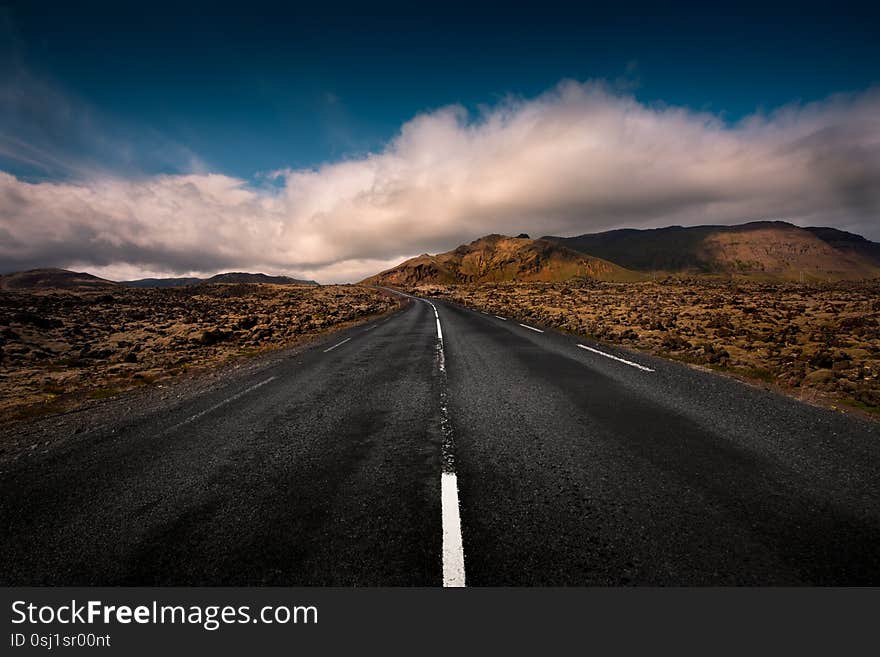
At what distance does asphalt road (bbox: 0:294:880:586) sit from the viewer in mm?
2650

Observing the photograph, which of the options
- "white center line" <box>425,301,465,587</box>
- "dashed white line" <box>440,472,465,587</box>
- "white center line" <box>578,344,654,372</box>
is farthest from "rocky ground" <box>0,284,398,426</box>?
"white center line" <box>578,344,654,372</box>

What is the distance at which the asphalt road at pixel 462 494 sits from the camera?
2.65m

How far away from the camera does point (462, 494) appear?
11.6ft

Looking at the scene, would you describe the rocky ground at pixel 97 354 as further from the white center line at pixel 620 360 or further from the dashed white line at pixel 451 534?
the white center line at pixel 620 360

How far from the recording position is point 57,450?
5.24m

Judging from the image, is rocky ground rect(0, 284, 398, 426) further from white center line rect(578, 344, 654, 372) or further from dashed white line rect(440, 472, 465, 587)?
white center line rect(578, 344, 654, 372)

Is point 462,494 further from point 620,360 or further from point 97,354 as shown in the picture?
point 97,354

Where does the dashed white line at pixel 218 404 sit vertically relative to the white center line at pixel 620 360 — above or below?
above

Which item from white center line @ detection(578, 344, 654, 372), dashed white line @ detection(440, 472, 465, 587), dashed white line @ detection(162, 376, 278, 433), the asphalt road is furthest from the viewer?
white center line @ detection(578, 344, 654, 372)

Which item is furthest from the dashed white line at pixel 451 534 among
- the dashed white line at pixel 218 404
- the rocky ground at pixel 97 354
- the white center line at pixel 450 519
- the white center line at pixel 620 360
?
the rocky ground at pixel 97 354

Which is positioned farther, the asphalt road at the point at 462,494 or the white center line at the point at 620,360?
the white center line at the point at 620,360
